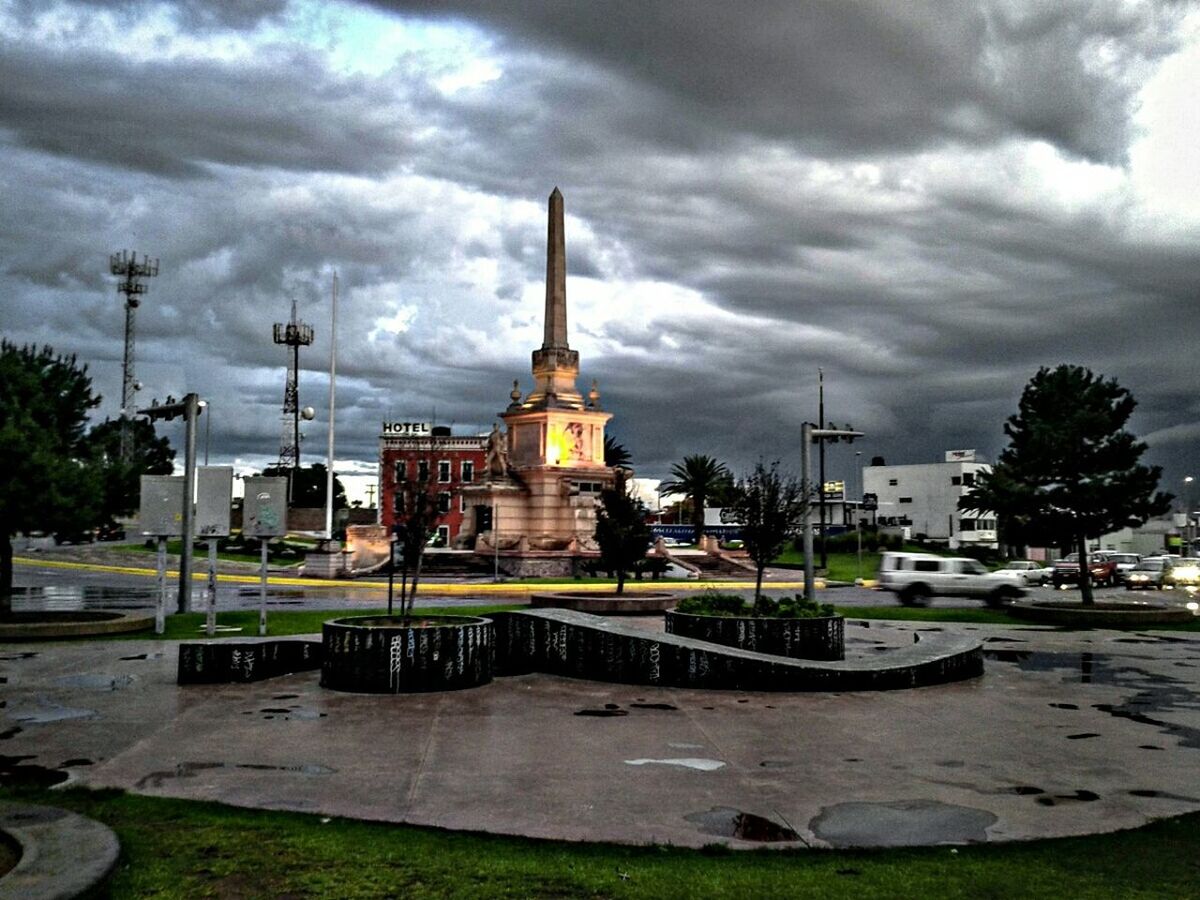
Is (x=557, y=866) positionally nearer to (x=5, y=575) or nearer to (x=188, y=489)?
(x=188, y=489)

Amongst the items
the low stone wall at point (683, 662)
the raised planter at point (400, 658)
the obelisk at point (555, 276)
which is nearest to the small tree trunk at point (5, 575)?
the raised planter at point (400, 658)

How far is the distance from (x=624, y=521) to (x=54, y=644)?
15214mm

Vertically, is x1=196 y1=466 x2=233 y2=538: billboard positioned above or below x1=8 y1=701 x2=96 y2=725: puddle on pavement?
above

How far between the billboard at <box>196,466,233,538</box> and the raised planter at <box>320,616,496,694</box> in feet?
27.7

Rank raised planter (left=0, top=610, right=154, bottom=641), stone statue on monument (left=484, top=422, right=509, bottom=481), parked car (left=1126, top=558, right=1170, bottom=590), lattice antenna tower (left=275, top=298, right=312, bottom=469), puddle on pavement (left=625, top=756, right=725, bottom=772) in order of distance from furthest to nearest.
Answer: lattice antenna tower (left=275, top=298, right=312, bottom=469)
stone statue on monument (left=484, top=422, right=509, bottom=481)
parked car (left=1126, top=558, right=1170, bottom=590)
raised planter (left=0, top=610, right=154, bottom=641)
puddle on pavement (left=625, top=756, right=725, bottom=772)

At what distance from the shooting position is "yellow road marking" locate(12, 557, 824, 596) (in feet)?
124

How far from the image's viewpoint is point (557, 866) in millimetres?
6262

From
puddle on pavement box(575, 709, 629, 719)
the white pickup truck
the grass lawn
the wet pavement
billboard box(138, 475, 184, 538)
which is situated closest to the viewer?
the grass lawn

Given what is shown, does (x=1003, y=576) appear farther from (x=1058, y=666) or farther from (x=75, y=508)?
(x=75, y=508)

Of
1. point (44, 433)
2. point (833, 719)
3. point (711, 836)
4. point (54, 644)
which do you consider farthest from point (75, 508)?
point (711, 836)

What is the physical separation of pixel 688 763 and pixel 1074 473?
22.0 meters

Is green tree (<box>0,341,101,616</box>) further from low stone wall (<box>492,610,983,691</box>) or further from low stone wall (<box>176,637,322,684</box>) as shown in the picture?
low stone wall (<box>492,610,983,691</box>)

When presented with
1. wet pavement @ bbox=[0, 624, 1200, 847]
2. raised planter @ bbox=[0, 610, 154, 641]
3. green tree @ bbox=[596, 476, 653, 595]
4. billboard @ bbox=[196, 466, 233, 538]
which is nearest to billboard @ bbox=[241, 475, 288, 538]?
billboard @ bbox=[196, 466, 233, 538]

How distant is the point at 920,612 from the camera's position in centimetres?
2848
